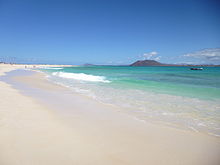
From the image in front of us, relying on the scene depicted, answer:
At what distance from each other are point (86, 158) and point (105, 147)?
18.4 inches

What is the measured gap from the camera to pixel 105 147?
8.50 feet

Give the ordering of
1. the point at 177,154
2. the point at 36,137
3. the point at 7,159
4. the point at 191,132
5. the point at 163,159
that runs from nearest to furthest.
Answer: the point at 7,159
the point at 163,159
the point at 177,154
the point at 36,137
the point at 191,132

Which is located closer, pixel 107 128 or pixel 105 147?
pixel 105 147

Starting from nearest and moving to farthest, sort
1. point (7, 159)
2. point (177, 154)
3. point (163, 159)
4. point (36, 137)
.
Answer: point (7, 159)
point (163, 159)
point (177, 154)
point (36, 137)

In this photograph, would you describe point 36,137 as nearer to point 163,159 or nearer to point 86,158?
point 86,158

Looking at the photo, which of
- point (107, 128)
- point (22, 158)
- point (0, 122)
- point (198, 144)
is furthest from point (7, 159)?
point (198, 144)

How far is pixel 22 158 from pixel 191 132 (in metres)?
3.96

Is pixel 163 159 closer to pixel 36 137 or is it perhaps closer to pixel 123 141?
pixel 123 141

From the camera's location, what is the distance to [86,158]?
2270mm

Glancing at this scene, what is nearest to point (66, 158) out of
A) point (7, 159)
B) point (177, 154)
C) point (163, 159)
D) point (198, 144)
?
point (7, 159)

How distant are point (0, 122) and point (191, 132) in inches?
206

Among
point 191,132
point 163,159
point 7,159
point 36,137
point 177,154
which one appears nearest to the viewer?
point 7,159

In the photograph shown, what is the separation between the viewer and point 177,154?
8.11 ft

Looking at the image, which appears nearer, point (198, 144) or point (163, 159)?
point (163, 159)
